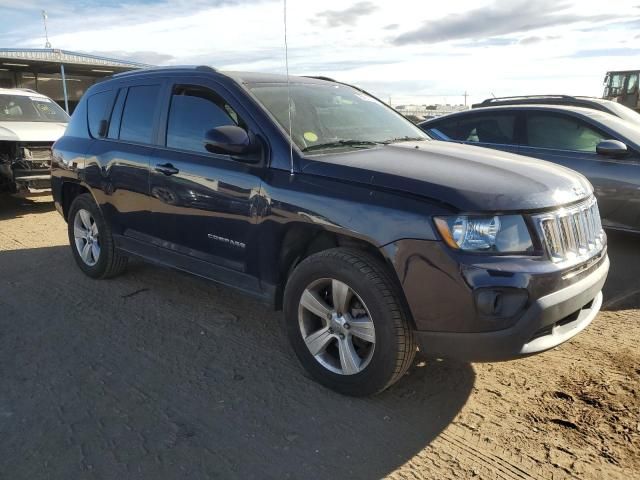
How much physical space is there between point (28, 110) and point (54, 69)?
19844 mm

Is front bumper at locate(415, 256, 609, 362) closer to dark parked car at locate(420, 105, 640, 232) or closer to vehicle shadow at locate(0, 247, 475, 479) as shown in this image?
vehicle shadow at locate(0, 247, 475, 479)

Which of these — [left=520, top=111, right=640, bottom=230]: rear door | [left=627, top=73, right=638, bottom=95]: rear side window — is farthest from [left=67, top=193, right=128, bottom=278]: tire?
[left=627, top=73, right=638, bottom=95]: rear side window

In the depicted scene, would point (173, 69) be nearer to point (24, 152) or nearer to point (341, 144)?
point (341, 144)

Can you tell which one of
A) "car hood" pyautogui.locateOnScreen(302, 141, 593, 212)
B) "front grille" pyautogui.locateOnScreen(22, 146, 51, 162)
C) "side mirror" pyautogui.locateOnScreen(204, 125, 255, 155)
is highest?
"side mirror" pyautogui.locateOnScreen(204, 125, 255, 155)

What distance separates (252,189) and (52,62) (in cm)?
2452

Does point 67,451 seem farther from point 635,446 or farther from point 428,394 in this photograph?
point 635,446

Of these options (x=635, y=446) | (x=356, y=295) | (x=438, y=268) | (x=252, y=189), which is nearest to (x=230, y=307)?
(x=252, y=189)

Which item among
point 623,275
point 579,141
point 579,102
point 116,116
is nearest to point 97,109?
point 116,116

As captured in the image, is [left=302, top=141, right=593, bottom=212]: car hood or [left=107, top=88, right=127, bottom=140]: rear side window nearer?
[left=302, top=141, right=593, bottom=212]: car hood

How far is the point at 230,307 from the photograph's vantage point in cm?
452

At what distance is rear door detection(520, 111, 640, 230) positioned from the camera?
5695 millimetres

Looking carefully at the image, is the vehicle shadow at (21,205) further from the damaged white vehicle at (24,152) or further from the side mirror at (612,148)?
the side mirror at (612,148)

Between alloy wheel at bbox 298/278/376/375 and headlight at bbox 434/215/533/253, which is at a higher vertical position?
headlight at bbox 434/215/533/253

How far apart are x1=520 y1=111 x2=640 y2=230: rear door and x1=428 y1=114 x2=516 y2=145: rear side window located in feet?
0.76
